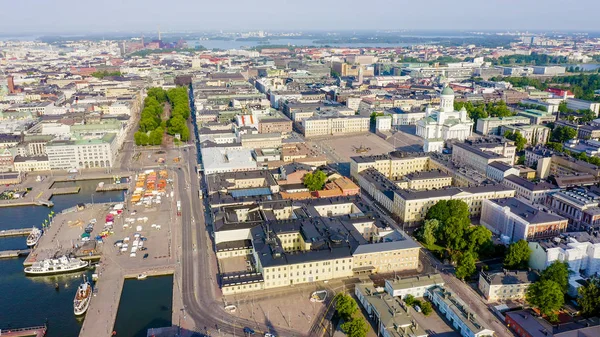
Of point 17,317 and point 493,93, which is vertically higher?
point 493,93

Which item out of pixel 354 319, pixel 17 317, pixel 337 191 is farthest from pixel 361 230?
pixel 17 317

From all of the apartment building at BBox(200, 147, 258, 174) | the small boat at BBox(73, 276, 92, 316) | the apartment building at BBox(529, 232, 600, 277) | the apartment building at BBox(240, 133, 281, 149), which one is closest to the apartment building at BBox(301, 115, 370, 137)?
the apartment building at BBox(240, 133, 281, 149)

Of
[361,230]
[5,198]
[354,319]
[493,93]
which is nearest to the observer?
[354,319]

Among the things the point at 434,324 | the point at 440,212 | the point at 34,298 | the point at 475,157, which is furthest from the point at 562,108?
the point at 34,298

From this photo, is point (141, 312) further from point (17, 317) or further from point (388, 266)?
point (388, 266)

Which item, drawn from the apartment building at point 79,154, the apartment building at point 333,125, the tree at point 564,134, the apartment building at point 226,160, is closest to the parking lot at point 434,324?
the apartment building at point 226,160

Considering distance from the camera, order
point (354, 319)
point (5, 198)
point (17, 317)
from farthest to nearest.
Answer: point (5, 198)
point (17, 317)
point (354, 319)

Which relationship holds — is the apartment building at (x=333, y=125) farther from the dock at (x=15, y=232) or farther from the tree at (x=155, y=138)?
the dock at (x=15, y=232)

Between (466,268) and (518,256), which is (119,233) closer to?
(466,268)

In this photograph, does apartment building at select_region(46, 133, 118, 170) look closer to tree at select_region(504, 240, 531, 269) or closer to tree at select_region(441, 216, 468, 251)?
tree at select_region(441, 216, 468, 251)
